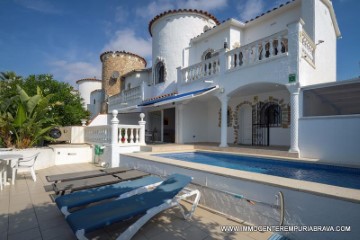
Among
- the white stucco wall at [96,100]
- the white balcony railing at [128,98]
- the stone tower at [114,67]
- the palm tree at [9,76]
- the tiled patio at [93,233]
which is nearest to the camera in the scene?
the tiled patio at [93,233]

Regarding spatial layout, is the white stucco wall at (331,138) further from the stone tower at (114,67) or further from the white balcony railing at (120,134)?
the stone tower at (114,67)

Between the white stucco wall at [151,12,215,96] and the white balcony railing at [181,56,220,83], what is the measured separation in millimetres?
3791

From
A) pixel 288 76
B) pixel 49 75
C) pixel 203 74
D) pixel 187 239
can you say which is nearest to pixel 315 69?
pixel 288 76

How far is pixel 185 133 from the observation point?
17438mm

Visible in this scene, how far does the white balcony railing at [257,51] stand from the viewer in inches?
416

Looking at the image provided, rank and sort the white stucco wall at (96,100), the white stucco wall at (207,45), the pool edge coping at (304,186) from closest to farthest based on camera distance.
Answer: the pool edge coping at (304,186) < the white stucco wall at (207,45) < the white stucco wall at (96,100)

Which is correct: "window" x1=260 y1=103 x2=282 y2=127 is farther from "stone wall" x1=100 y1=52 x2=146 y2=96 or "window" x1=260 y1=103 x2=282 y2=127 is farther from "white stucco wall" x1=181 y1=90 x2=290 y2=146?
"stone wall" x1=100 y1=52 x2=146 y2=96

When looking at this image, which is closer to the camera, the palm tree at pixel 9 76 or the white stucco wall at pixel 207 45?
the white stucco wall at pixel 207 45

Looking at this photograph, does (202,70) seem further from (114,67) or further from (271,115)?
(114,67)

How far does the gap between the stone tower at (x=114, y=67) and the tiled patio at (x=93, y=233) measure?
76.5 feet

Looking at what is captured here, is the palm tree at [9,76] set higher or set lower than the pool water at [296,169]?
higher

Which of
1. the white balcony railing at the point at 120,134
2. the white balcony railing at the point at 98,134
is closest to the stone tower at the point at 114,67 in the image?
the white balcony railing at the point at 98,134

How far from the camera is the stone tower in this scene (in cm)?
2819

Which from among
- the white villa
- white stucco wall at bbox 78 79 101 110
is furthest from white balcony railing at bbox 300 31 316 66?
white stucco wall at bbox 78 79 101 110
